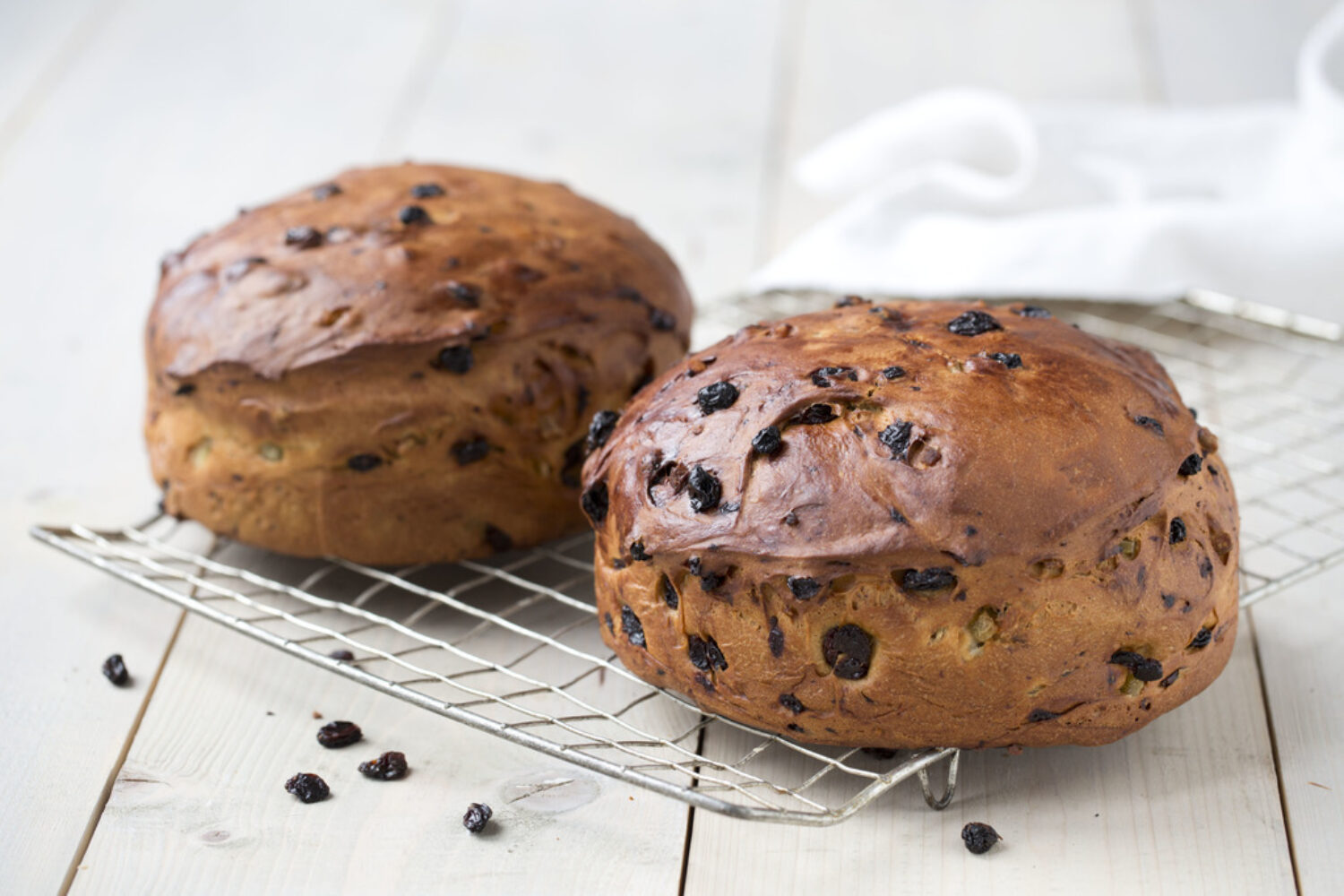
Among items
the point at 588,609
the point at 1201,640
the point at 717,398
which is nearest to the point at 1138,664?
the point at 1201,640

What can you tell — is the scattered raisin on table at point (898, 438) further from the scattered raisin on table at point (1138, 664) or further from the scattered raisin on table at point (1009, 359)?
the scattered raisin on table at point (1138, 664)

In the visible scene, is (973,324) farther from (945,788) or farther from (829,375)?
(945,788)

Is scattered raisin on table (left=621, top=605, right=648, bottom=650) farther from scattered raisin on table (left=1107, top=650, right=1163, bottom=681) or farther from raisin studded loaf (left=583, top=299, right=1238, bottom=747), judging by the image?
scattered raisin on table (left=1107, top=650, right=1163, bottom=681)

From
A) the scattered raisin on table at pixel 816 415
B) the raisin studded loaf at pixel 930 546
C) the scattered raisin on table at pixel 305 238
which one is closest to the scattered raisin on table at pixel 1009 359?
the raisin studded loaf at pixel 930 546

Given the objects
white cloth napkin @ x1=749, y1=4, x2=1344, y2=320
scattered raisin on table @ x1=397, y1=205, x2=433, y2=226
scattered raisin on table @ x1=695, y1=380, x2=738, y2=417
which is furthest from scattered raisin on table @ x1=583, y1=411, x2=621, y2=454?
white cloth napkin @ x1=749, y1=4, x2=1344, y2=320

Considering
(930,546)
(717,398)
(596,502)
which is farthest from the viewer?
(596,502)
